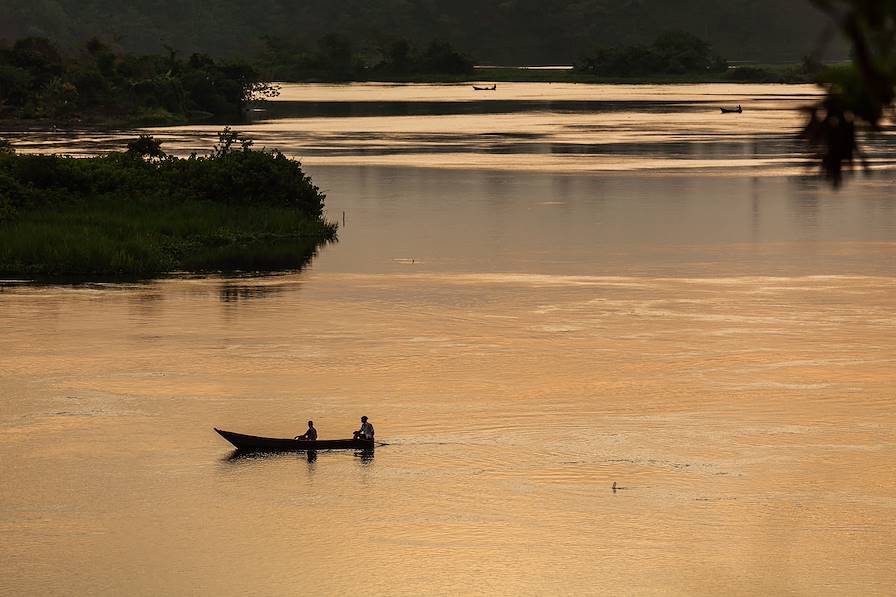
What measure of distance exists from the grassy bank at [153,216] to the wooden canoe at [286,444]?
106 feet

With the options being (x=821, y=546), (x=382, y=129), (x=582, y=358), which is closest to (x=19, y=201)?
(x=582, y=358)

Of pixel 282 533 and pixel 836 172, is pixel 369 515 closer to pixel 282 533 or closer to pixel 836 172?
pixel 282 533

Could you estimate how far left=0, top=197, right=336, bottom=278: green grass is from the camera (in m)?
72.6

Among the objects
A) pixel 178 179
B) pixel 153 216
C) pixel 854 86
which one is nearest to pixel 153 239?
pixel 153 216

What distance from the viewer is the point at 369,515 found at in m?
36.8

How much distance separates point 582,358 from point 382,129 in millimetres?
129390

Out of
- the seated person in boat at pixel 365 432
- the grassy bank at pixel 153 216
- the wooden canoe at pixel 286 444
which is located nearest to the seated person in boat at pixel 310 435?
the wooden canoe at pixel 286 444

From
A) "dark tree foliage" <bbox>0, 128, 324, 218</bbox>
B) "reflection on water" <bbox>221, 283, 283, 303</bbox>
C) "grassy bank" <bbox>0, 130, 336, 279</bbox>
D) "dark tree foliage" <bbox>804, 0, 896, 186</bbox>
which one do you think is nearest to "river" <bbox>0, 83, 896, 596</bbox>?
"reflection on water" <bbox>221, 283, 283, 303</bbox>

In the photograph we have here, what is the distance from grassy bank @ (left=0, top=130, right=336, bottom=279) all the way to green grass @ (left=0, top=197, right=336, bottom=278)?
0.16 feet

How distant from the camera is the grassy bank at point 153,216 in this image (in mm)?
72938

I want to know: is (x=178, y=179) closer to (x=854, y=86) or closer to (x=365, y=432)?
(x=365, y=432)

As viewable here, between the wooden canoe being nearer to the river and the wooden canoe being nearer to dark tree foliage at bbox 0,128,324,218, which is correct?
the river

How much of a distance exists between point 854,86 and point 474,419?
116 feet

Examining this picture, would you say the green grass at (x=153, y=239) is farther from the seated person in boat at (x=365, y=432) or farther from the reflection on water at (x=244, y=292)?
the seated person in boat at (x=365, y=432)
